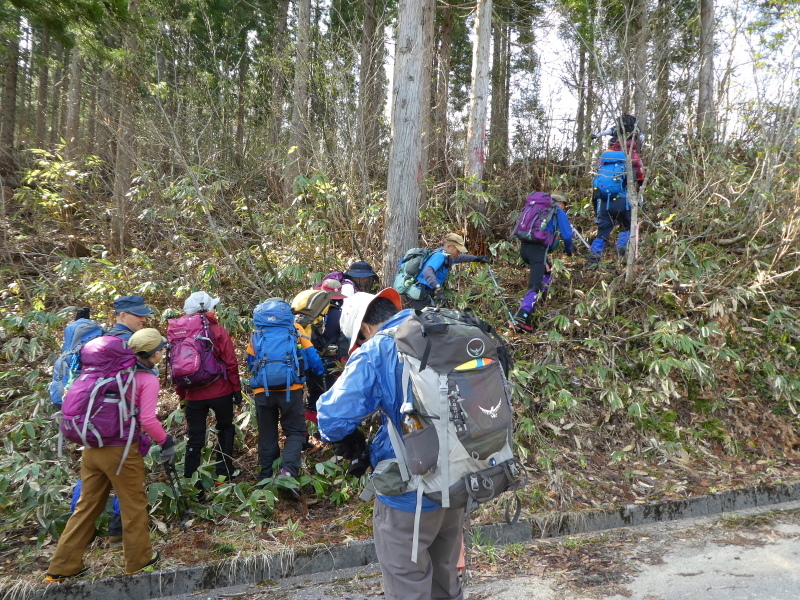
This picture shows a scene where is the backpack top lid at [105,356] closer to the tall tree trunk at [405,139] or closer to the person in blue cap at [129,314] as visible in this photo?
the person in blue cap at [129,314]

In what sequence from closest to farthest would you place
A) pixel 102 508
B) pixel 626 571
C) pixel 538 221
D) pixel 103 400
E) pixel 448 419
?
pixel 448 419
pixel 103 400
pixel 102 508
pixel 626 571
pixel 538 221

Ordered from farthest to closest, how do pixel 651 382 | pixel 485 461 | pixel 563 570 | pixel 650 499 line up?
pixel 651 382
pixel 650 499
pixel 563 570
pixel 485 461

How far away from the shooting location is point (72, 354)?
4.26 m

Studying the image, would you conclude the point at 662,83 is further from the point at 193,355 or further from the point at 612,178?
the point at 193,355

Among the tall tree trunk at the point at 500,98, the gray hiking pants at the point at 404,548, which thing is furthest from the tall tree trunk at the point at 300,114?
the gray hiking pants at the point at 404,548

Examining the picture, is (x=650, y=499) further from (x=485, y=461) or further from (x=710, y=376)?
(x=485, y=461)

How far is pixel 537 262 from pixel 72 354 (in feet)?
17.7

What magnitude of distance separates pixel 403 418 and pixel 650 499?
12.2 feet

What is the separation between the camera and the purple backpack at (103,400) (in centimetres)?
364

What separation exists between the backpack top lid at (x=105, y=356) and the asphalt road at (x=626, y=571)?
1.74 m

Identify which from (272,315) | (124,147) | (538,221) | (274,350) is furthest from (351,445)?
(124,147)

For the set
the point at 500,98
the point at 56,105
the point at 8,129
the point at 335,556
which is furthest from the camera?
the point at 56,105

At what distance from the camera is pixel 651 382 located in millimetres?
6258

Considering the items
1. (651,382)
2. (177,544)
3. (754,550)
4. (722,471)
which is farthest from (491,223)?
(177,544)
